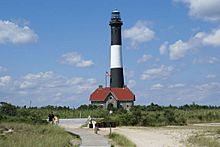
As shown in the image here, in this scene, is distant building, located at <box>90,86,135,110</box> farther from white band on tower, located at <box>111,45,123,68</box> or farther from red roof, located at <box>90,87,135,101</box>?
white band on tower, located at <box>111,45,123,68</box>

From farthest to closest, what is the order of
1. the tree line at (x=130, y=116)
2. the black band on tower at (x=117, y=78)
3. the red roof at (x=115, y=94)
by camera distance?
1. the red roof at (x=115, y=94)
2. the black band on tower at (x=117, y=78)
3. the tree line at (x=130, y=116)

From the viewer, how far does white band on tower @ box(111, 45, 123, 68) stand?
70500mm

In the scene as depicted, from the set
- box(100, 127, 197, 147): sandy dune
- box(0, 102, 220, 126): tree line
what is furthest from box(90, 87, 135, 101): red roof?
box(100, 127, 197, 147): sandy dune

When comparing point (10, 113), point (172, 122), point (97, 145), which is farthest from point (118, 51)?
point (97, 145)

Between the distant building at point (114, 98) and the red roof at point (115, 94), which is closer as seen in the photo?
the red roof at point (115, 94)

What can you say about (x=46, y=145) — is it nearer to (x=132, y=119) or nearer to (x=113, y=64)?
(x=132, y=119)

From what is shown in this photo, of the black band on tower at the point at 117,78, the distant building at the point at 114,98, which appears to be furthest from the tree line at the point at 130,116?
the black band on tower at the point at 117,78

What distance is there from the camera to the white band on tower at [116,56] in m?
70.5

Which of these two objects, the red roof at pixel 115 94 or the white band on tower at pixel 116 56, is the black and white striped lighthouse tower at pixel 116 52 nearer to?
the white band on tower at pixel 116 56

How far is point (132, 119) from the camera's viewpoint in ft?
180

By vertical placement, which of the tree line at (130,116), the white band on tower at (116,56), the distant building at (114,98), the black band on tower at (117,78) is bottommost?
the tree line at (130,116)

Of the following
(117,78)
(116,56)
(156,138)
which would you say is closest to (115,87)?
(117,78)

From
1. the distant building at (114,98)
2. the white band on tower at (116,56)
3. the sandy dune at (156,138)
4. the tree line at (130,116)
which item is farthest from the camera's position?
the distant building at (114,98)

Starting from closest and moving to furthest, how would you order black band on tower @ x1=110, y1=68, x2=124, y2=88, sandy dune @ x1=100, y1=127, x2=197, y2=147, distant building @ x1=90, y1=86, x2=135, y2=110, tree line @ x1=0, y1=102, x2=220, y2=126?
sandy dune @ x1=100, y1=127, x2=197, y2=147 < tree line @ x1=0, y1=102, x2=220, y2=126 < black band on tower @ x1=110, y1=68, x2=124, y2=88 < distant building @ x1=90, y1=86, x2=135, y2=110
